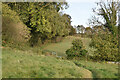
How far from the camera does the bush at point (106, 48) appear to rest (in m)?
12.1

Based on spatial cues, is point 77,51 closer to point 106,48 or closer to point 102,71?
point 106,48

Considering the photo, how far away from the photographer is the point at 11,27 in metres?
11.9

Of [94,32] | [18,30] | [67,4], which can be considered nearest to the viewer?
[18,30]

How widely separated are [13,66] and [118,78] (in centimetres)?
410

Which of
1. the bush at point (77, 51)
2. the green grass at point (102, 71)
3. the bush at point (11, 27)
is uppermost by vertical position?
the bush at point (11, 27)

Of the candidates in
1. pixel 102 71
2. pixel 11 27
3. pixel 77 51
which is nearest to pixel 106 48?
pixel 77 51

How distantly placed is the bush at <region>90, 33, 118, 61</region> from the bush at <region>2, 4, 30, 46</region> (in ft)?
19.5

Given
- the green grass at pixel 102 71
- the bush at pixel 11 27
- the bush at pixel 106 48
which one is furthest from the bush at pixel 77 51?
the bush at pixel 11 27

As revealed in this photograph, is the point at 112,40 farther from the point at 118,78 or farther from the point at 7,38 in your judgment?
the point at 7,38

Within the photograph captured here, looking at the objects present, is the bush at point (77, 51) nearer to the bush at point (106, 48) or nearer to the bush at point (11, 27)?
the bush at point (106, 48)

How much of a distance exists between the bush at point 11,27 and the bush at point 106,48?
235 inches

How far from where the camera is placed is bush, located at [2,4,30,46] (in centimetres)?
1166

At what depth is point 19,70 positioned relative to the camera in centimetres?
566

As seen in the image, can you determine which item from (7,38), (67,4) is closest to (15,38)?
(7,38)
